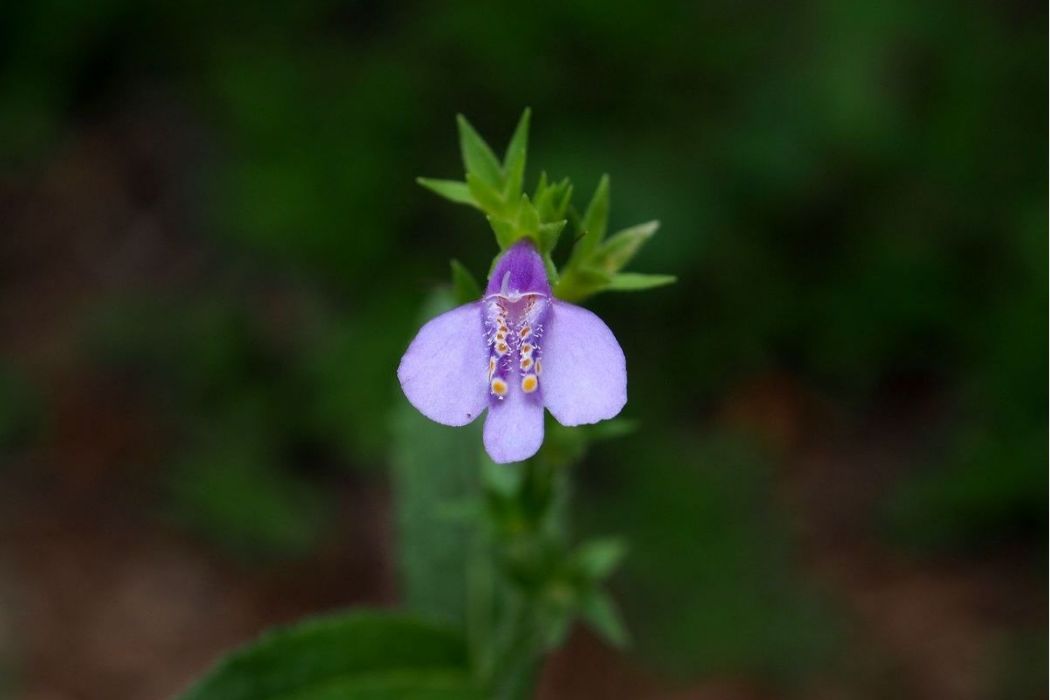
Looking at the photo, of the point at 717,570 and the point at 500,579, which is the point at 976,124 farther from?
the point at 500,579

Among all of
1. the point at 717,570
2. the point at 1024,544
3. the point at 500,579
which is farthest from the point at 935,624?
the point at 500,579

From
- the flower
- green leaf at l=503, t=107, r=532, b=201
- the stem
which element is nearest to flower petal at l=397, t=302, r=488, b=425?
the flower

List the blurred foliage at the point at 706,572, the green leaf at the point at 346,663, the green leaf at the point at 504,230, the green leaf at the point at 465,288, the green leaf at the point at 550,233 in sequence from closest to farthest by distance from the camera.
Answer: 1. the green leaf at the point at 550,233
2. the green leaf at the point at 504,230
3. the green leaf at the point at 465,288
4. the green leaf at the point at 346,663
5. the blurred foliage at the point at 706,572

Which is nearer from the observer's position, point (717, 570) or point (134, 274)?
point (717, 570)

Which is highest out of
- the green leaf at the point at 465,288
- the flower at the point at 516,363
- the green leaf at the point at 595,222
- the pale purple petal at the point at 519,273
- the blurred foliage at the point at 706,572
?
the blurred foliage at the point at 706,572

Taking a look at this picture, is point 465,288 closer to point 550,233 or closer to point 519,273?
point 519,273

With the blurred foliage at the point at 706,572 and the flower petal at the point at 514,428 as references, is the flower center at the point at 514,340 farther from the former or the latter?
the blurred foliage at the point at 706,572

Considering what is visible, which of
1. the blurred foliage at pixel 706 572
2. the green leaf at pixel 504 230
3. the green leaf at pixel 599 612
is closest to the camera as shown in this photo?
the green leaf at pixel 504 230

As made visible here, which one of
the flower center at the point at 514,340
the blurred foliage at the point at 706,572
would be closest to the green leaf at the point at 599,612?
the flower center at the point at 514,340
